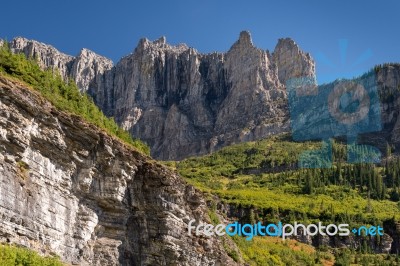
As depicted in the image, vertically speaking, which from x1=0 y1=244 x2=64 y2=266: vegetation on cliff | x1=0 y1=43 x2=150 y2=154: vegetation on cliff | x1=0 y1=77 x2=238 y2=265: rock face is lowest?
x1=0 y1=244 x2=64 y2=266: vegetation on cliff

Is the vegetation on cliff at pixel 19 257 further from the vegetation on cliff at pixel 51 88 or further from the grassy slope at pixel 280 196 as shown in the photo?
the grassy slope at pixel 280 196

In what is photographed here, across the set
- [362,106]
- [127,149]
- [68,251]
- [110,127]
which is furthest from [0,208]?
[362,106]

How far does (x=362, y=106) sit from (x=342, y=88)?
11.7 meters

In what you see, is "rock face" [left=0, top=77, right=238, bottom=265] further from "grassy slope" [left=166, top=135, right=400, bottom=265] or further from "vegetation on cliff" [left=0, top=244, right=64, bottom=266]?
"grassy slope" [left=166, top=135, right=400, bottom=265]

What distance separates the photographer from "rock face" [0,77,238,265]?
31516 mm

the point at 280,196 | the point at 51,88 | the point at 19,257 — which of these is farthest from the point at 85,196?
the point at 280,196

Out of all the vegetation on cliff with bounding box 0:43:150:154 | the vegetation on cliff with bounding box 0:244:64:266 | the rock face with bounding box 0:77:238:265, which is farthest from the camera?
the vegetation on cliff with bounding box 0:43:150:154

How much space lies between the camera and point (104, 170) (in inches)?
1540

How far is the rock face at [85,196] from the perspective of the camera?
31.5m

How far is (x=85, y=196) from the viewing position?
37.2 m

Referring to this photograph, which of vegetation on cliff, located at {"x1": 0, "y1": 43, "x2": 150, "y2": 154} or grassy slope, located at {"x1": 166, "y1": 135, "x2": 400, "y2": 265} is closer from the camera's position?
vegetation on cliff, located at {"x1": 0, "y1": 43, "x2": 150, "y2": 154}

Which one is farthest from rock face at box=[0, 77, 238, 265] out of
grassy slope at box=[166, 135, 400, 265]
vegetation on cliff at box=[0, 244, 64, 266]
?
grassy slope at box=[166, 135, 400, 265]

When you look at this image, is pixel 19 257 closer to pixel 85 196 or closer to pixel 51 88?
pixel 85 196

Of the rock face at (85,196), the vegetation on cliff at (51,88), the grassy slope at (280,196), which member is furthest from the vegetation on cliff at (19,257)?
the grassy slope at (280,196)
